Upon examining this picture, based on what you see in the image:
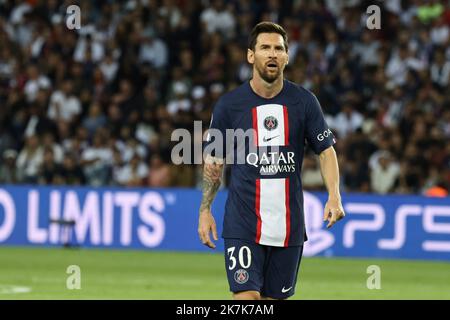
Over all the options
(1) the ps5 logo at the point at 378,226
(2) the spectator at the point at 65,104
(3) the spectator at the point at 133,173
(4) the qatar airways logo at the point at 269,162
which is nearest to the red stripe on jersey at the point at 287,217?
(4) the qatar airways logo at the point at 269,162

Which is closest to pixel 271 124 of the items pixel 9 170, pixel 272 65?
pixel 272 65

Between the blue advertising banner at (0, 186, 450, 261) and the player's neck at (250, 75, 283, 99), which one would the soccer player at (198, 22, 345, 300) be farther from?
the blue advertising banner at (0, 186, 450, 261)

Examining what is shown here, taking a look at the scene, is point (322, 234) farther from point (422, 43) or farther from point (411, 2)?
point (411, 2)

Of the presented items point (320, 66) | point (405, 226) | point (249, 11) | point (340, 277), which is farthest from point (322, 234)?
point (249, 11)

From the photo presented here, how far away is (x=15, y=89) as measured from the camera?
74.8 ft

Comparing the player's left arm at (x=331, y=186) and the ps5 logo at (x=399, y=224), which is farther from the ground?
the player's left arm at (x=331, y=186)

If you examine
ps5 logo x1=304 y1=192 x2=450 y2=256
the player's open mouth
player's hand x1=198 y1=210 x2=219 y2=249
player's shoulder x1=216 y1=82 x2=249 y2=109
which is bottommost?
ps5 logo x1=304 y1=192 x2=450 y2=256

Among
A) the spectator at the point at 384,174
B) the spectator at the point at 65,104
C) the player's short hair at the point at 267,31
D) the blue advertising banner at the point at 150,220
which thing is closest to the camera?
the player's short hair at the point at 267,31

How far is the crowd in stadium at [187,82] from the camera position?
20422 mm

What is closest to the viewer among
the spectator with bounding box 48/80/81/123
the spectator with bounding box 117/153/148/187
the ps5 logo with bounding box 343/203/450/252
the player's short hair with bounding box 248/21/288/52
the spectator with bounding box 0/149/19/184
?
the player's short hair with bounding box 248/21/288/52

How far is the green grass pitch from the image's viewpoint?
13781 millimetres

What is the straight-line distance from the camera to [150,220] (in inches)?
760

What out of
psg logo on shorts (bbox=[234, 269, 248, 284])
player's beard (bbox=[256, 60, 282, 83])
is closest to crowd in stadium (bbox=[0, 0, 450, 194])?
player's beard (bbox=[256, 60, 282, 83])

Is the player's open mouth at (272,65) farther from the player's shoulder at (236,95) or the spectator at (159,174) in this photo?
the spectator at (159,174)
